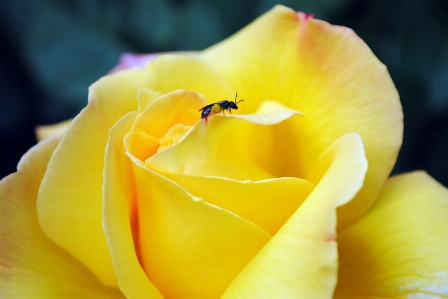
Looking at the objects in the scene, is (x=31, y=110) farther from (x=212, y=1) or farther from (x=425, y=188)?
(x=425, y=188)

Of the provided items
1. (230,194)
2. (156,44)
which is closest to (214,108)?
(230,194)

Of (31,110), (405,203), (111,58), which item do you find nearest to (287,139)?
(405,203)

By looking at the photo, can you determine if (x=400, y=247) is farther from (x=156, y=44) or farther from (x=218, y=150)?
(x=156, y=44)

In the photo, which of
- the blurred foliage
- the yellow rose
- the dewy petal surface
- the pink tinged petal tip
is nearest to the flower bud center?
the yellow rose

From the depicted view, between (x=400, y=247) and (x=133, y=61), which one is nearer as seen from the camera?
(x=400, y=247)

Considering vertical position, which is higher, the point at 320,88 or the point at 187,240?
the point at 320,88

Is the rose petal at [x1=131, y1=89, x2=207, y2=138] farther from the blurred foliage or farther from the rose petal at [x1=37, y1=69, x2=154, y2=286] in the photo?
the blurred foliage

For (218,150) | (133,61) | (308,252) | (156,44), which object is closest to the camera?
(308,252)
